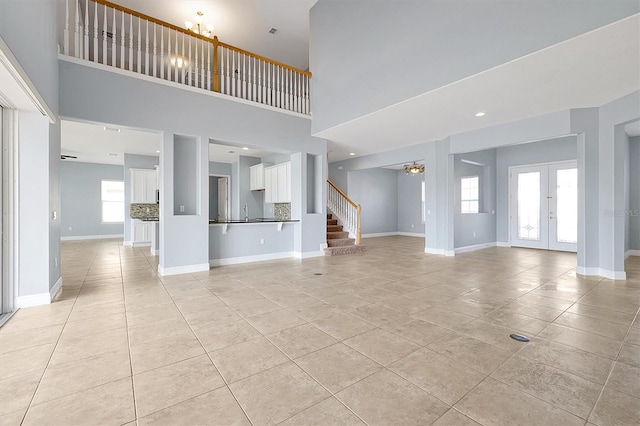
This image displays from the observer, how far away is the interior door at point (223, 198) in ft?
33.1

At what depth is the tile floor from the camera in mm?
1612

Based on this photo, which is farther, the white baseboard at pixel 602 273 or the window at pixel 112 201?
the window at pixel 112 201

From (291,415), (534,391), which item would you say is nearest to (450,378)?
(534,391)

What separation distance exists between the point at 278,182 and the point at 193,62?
3.36 meters

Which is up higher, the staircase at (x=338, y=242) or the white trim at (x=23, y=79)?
the white trim at (x=23, y=79)

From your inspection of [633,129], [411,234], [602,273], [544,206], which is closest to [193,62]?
[602,273]

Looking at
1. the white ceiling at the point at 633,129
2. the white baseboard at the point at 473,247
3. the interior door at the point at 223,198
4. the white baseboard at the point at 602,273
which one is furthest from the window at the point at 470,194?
the interior door at the point at 223,198

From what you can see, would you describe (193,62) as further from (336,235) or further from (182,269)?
(336,235)

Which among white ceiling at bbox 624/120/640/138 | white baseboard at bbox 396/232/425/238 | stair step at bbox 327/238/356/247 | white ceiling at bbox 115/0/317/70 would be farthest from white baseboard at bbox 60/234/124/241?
white ceiling at bbox 624/120/640/138

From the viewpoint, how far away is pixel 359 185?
10953mm

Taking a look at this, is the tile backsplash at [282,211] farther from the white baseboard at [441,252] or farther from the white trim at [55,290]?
the white trim at [55,290]

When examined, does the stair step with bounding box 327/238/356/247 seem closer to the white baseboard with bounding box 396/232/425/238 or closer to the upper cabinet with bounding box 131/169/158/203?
the white baseboard with bounding box 396/232/425/238

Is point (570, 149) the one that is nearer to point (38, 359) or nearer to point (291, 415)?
point (291, 415)

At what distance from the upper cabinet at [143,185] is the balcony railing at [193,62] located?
3940 millimetres
